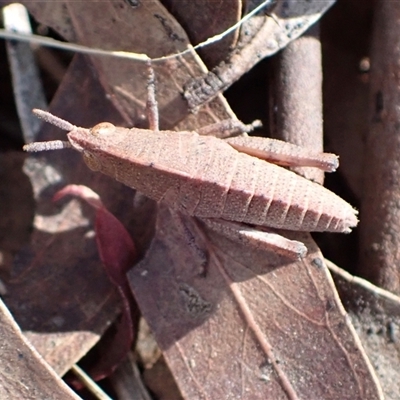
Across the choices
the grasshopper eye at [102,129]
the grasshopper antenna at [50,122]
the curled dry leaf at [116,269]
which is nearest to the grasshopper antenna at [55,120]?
the grasshopper antenna at [50,122]

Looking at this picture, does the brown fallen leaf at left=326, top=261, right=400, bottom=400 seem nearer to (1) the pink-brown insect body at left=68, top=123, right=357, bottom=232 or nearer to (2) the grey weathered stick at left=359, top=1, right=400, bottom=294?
(2) the grey weathered stick at left=359, top=1, right=400, bottom=294

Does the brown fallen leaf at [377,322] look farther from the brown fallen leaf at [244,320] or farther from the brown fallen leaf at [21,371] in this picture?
the brown fallen leaf at [21,371]

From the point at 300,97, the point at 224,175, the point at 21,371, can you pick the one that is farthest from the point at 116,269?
the point at 300,97

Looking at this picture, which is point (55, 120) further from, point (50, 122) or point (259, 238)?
point (259, 238)

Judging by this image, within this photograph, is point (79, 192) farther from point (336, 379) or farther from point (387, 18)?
point (387, 18)

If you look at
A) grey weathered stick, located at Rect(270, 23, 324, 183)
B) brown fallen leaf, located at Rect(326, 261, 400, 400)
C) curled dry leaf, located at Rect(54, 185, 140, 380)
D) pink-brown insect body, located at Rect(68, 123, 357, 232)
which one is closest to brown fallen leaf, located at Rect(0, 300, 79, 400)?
curled dry leaf, located at Rect(54, 185, 140, 380)

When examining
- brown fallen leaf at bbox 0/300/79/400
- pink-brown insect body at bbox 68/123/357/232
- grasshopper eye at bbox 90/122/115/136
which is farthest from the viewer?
grasshopper eye at bbox 90/122/115/136
